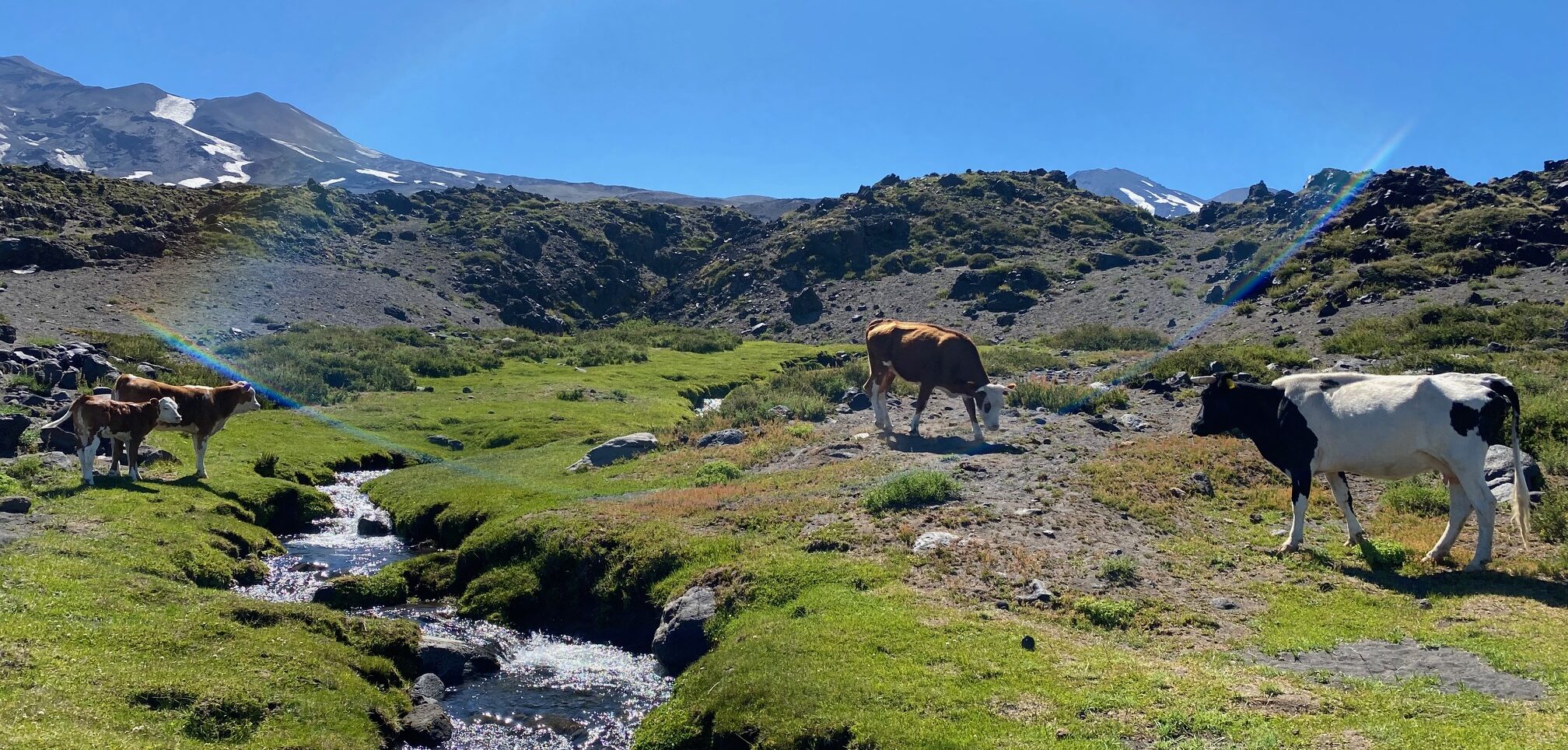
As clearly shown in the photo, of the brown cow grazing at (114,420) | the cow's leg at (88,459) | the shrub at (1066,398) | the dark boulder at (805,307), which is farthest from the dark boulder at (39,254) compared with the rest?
the shrub at (1066,398)

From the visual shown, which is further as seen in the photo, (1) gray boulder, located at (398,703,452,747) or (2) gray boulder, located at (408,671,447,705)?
(2) gray boulder, located at (408,671,447,705)

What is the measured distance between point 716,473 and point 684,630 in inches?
415

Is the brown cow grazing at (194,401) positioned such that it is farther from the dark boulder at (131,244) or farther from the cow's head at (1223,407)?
the dark boulder at (131,244)

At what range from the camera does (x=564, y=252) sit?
137875 millimetres

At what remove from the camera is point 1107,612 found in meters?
12.8

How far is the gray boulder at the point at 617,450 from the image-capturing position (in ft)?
95.9

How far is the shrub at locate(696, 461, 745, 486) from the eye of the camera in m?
24.2

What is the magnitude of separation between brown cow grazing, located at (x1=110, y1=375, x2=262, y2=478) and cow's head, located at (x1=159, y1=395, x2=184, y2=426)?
33 cm

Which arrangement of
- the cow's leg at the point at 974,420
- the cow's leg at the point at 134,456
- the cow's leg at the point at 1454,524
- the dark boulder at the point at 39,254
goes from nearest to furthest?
the cow's leg at the point at 1454,524, the cow's leg at the point at 134,456, the cow's leg at the point at 974,420, the dark boulder at the point at 39,254

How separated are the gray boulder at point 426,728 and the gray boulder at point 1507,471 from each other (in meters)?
19.3

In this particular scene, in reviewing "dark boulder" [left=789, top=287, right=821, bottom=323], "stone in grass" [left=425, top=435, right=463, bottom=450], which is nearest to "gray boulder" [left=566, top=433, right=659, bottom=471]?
"stone in grass" [left=425, top=435, right=463, bottom=450]

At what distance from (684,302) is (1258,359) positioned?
312ft

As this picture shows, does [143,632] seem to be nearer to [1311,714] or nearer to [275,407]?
[1311,714]

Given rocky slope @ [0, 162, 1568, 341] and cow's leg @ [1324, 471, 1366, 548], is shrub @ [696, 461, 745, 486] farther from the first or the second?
rocky slope @ [0, 162, 1568, 341]
